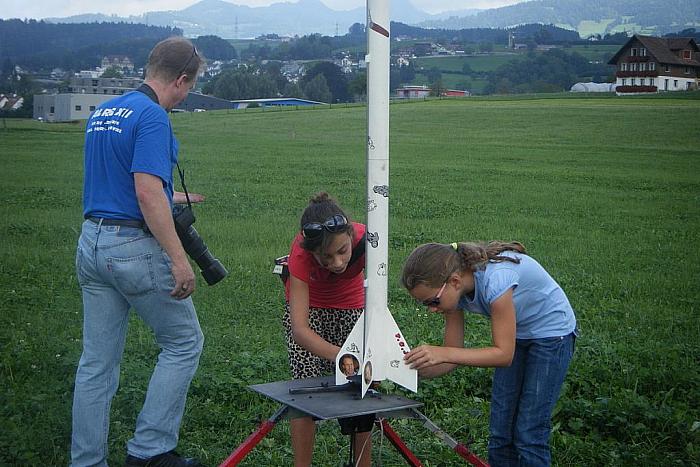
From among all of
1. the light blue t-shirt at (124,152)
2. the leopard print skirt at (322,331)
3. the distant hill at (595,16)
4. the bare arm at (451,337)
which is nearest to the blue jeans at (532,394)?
the bare arm at (451,337)

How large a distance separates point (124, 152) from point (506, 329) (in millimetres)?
1588

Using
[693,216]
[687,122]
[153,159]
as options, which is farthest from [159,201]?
[687,122]

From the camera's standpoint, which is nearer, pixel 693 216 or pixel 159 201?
pixel 159 201

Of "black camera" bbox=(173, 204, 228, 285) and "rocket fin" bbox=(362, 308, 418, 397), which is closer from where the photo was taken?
"rocket fin" bbox=(362, 308, 418, 397)

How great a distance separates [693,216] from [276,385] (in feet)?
26.3

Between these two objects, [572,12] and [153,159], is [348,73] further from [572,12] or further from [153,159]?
[153,159]

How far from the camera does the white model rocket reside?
3451 mm

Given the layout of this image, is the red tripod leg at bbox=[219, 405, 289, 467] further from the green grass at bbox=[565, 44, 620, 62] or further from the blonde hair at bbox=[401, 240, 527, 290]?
the green grass at bbox=[565, 44, 620, 62]

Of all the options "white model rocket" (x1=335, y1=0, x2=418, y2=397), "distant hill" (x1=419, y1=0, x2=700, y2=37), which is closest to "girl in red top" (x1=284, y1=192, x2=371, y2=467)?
"white model rocket" (x1=335, y1=0, x2=418, y2=397)

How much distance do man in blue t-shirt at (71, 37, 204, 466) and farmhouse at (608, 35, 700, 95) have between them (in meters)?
9.80

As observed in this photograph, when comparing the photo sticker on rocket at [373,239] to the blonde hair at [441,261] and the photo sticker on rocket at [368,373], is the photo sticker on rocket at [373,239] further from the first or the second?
the photo sticker on rocket at [368,373]

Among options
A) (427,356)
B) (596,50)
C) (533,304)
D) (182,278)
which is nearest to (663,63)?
(596,50)

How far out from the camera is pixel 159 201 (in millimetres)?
3506

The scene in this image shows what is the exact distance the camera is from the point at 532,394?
3.55 metres
